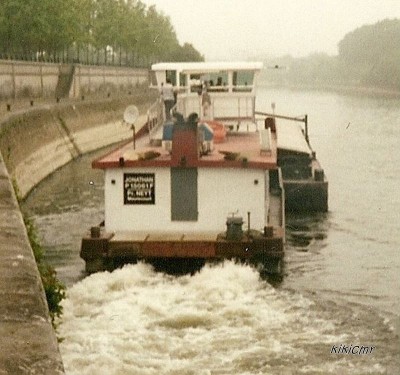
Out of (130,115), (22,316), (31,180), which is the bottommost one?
(31,180)

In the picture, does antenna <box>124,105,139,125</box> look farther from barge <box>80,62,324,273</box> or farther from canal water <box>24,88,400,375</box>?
canal water <box>24,88,400,375</box>

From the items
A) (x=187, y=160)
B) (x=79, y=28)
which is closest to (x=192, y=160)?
(x=187, y=160)

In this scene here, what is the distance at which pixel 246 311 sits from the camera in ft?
52.6

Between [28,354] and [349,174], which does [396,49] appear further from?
[28,354]

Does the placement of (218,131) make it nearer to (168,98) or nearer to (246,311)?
(168,98)

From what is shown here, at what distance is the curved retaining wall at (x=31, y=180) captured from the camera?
807cm

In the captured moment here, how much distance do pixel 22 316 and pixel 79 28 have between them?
2515 inches

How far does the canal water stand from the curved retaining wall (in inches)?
92.0

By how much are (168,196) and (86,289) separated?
2.64 meters

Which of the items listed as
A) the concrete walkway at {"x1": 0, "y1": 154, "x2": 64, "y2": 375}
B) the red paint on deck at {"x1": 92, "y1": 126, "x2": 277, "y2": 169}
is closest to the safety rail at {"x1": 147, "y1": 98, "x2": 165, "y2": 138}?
the red paint on deck at {"x1": 92, "y1": 126, "x2": 277, "y2": 169}

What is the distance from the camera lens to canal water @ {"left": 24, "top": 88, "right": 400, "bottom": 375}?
13656 mm

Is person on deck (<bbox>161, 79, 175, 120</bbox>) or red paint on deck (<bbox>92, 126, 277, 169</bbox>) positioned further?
person on deck (<bbox>161, 79, 175, 120</bbox>)

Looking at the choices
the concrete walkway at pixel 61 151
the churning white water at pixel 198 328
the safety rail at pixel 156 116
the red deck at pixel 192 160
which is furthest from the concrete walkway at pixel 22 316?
the concrete walkway at pixel 61 151

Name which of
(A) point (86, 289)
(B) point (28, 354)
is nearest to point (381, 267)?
(A) point (86, 289)
